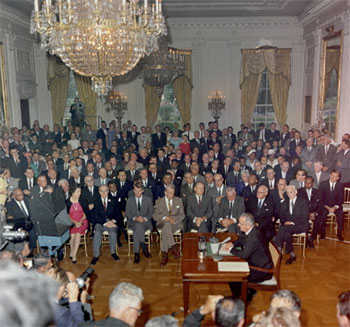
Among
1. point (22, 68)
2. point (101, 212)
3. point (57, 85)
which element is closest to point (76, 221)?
point (101, 212)

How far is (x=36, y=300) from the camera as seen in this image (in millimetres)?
1162

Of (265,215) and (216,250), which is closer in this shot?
(216,250)

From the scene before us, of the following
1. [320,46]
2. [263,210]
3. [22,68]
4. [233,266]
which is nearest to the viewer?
[233,266]

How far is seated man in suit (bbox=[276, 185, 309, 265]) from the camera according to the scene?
6426 mm

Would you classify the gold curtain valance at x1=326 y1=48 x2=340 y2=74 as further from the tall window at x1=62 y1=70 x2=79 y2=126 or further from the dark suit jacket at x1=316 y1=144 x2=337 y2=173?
the tall window at x1=62 y1=70 x2=79 y2=126

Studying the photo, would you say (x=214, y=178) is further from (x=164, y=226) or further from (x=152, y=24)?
(x=152, y=24)

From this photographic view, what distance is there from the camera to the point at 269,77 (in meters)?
14.4

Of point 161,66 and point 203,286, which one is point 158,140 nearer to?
point 161,66

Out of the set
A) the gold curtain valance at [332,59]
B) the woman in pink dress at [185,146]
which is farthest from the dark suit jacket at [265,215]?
the gold curtain valance at [332,59]

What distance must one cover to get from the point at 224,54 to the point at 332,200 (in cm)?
857

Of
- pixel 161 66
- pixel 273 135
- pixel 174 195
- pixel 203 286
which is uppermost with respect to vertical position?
pixel 161 66

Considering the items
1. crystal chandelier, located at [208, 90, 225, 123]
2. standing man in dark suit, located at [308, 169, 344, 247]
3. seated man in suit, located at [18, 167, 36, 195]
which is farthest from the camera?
crystal chandelier, located at [208, 90, 225, 123]

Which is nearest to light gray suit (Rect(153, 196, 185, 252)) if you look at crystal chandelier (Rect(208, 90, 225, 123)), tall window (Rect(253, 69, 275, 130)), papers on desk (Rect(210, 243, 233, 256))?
papers on desk (Rect(210, 243, 233, 256))

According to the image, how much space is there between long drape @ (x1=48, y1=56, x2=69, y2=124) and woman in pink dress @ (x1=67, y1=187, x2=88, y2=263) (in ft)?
29.8
